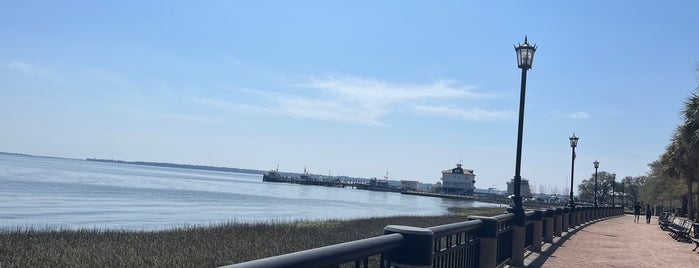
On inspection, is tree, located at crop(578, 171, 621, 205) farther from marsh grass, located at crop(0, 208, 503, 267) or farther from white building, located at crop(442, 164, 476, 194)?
marsh grass, located at crop(0, 208, 503, 267)

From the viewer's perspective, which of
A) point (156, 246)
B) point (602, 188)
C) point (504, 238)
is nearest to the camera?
point (504, 238)

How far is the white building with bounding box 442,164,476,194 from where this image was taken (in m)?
160

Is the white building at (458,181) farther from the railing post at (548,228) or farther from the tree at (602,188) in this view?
the railing post at (548,228)

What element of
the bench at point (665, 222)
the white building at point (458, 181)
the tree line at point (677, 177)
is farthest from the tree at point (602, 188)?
the bench at point (665, 222)

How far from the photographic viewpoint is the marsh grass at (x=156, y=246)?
50.0 ft

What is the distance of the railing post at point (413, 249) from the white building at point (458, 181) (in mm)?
157575

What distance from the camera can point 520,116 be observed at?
1273 cm

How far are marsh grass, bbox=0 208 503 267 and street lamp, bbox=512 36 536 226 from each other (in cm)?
763

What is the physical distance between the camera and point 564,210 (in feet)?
72.4

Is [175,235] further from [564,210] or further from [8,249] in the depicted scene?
[564,210]

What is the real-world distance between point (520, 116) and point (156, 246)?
11794mm

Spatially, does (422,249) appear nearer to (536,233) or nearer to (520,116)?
(520,116)

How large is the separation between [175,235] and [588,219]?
891 inches

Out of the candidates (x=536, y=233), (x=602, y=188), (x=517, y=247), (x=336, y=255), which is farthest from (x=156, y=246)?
(x=602, y=188)
